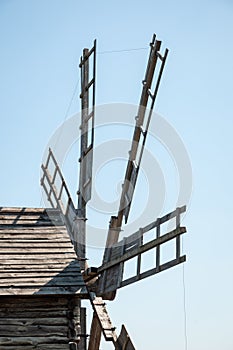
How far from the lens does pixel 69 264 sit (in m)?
14.1

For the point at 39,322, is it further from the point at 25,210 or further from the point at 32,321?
the point at 25,210

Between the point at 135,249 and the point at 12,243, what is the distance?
3.30 m

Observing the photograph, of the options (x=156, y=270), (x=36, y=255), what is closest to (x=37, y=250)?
(x=36, y=255)

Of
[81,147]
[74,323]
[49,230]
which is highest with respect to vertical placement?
[81,147]

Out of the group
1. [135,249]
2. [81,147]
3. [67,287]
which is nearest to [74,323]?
[67,287]

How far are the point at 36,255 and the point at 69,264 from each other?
0.71 m

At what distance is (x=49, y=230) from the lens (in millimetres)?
15344

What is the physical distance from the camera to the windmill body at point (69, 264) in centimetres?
1285

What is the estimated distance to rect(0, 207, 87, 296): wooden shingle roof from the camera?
1328 centimetres

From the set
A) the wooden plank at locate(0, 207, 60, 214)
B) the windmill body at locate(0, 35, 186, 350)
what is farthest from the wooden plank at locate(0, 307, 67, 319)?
the wooden plank at locate(0, 207, 60, 214)

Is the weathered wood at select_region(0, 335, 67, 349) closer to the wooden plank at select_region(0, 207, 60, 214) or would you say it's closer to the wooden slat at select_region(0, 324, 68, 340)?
the wooden slat at select_region(0, 324, 68, 340)

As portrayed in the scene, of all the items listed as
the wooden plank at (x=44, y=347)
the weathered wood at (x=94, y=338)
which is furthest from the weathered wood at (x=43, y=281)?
the weathered wood at (x=94, y=338)

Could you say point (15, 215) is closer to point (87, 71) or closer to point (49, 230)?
point (49, 230)

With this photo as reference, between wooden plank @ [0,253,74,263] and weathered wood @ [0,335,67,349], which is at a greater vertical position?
wooden plank @ [0,253,74,263]
